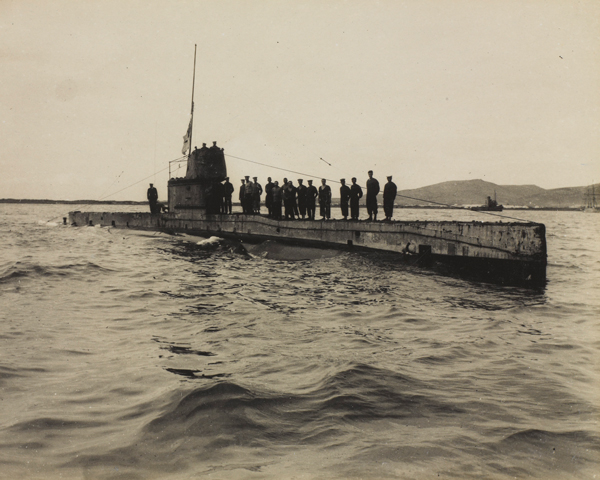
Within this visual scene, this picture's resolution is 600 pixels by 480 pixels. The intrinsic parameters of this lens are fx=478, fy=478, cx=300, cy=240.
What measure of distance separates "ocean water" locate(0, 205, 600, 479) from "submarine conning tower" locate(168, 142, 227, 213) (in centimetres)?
1284

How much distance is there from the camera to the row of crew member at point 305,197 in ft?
53.9

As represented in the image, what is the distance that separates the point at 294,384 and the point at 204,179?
18.9 m

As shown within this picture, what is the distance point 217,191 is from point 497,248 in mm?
14196

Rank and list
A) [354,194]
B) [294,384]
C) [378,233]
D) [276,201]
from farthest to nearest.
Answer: [276,201] < [354,194] < [378,233] < [294,384]

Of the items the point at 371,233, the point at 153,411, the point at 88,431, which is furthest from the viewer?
the point at 371,233

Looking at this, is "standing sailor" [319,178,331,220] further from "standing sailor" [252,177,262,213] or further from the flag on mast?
the flag on mast

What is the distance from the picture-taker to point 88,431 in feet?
12.4

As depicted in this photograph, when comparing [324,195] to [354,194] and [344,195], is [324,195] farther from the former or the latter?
[354,194]

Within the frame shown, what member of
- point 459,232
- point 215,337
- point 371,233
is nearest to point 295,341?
point 215,337

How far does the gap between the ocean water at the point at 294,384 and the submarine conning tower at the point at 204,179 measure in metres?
12.8

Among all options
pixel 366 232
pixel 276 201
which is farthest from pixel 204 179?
pixel 366 232

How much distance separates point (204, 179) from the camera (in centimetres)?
2275

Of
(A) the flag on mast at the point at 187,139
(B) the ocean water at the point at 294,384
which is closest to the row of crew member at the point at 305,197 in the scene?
(A) the flag on mast at the point at 187,139

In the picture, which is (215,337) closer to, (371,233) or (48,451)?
(48,451)
